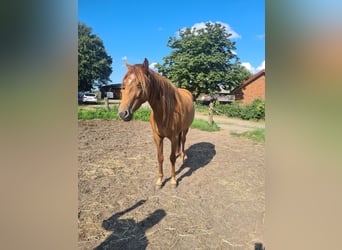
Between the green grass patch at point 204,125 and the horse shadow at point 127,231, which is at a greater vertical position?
the green grass patch at point 204,125

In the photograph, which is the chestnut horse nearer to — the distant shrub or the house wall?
the distant shrub

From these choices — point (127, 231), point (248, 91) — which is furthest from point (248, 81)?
point (127, 231)

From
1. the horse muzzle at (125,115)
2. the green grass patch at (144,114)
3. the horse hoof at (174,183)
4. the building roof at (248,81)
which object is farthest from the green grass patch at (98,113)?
the building roof at (248,81)

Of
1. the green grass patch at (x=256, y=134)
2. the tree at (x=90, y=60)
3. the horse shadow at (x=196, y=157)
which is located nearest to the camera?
the tree at (x=90, y=60)

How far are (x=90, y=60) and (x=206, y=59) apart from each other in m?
0.84

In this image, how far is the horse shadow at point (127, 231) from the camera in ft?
4.71

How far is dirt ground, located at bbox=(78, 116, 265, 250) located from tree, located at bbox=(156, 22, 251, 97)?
0.74 m

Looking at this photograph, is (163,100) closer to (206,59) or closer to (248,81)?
(206,59)

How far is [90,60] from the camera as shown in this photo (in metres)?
1.40

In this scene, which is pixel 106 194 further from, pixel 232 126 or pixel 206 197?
pixel 232 126

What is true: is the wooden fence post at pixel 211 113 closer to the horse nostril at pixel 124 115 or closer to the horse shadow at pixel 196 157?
the horse shadow at pixel 196 157

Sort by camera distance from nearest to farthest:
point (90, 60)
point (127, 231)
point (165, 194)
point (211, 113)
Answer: point (90, 60) → point (127, 231) → point (165, 194) → point (211, 113)

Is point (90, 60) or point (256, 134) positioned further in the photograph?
point (256, 134)
